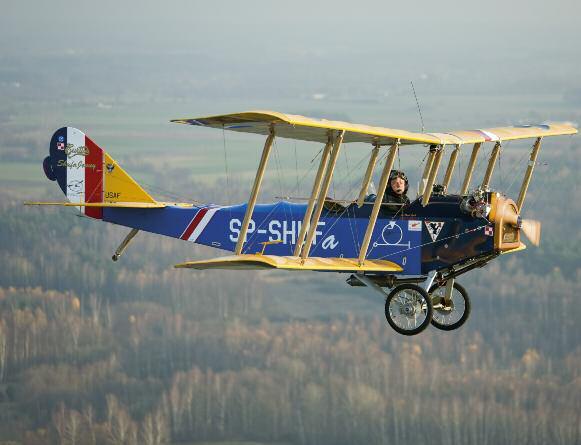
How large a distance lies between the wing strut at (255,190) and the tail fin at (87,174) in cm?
469

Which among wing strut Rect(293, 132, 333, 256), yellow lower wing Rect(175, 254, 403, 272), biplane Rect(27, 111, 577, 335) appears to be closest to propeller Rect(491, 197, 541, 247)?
biplane Rect(27, 111, 577, 335)

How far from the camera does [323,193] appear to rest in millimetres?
24031

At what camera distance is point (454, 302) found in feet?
86.4

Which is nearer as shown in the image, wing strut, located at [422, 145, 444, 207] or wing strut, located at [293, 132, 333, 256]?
wing strut, located at [293, 132, 333, 256]

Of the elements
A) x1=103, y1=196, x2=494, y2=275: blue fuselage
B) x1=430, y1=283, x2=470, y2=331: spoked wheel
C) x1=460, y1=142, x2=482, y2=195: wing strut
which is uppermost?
x1=460, y1=142, x2=482, y2=195: wing strut

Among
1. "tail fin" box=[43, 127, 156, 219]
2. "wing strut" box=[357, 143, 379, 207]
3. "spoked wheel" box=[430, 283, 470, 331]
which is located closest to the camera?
"wing strut" box=[357, 143, 379, 207]

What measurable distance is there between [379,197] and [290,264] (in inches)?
81.8

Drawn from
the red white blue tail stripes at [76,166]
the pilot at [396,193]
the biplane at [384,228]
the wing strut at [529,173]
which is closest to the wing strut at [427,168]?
the biplane at [384,228]

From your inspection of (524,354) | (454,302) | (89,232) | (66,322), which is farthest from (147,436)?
(454,302)

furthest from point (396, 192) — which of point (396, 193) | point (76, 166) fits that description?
point (76, 166)

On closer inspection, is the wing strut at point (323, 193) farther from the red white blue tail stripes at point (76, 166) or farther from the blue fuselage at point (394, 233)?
the red white blue tail stripes at point (76, 166)

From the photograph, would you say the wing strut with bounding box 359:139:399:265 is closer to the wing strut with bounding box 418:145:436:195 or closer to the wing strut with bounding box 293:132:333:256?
the wing strut with bounding box 293:132:333:256

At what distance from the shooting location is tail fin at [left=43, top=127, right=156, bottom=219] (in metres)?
29.6

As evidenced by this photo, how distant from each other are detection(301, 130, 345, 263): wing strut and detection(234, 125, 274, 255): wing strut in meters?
1.10
